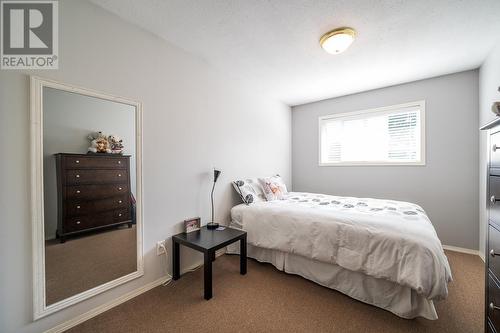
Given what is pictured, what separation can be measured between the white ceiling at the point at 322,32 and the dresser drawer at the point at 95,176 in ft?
4.35

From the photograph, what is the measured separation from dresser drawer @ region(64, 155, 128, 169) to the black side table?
0.89m

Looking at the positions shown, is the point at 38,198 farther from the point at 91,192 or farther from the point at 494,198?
the point at 494,198

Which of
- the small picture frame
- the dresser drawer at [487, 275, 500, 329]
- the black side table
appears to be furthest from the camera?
the small picture frame

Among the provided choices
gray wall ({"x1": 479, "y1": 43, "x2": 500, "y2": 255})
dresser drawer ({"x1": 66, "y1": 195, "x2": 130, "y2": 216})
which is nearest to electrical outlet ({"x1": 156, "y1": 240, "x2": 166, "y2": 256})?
dresser drawer ({"x1": 66, "y1": 195, "x2": 130, "y2": 216})

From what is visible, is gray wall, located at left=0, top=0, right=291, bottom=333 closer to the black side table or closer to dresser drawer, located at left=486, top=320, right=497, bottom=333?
the black side table

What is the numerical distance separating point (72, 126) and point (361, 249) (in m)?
2.50

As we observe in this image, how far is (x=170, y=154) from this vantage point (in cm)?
210

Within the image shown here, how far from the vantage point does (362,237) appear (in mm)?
1744

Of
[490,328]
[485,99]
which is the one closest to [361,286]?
[490,328]

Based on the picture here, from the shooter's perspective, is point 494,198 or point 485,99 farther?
point 485,99

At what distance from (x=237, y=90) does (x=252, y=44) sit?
0.87 meters

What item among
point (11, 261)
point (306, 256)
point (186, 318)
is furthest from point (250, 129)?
point (11, 261)

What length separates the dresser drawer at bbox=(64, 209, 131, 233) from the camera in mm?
1510

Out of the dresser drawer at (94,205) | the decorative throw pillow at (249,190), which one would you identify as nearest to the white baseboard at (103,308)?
the dresser drawer at (94,205)
